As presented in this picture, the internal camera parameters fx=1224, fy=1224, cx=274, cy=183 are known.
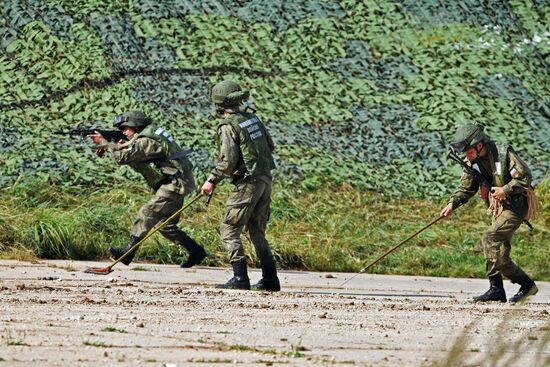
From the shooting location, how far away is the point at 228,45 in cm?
2161

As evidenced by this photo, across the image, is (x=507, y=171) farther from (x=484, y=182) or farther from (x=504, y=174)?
(x=484, y=182)

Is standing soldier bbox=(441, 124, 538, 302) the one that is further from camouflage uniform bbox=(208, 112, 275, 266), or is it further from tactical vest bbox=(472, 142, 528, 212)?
camouflage uniform bbox=(208, 112, 275, 266)

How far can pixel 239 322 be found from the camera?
8.55 meters

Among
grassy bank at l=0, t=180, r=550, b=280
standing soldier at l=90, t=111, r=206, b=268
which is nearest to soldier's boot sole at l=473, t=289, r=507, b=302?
grassy bank at l=0, t=180, r=550, b=280

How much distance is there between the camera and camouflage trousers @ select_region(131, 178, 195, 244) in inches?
516

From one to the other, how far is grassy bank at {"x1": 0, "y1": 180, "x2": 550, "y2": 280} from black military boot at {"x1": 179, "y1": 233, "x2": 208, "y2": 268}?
0.84 meters

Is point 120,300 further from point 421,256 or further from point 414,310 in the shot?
point 421,256

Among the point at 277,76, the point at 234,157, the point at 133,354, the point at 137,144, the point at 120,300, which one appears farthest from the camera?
the point at 277,76

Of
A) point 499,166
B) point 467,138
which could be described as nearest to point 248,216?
point 467,138

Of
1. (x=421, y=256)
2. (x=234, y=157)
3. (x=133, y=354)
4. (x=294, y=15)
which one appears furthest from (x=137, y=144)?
(x=294, y=15)

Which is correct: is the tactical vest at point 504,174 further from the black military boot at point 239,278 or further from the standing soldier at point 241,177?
the black military boot at point 239,278

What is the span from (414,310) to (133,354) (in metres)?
4.05

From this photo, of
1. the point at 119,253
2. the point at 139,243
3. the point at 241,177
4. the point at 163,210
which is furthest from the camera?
the point at 163,210

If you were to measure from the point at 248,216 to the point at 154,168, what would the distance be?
2410 mm
